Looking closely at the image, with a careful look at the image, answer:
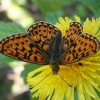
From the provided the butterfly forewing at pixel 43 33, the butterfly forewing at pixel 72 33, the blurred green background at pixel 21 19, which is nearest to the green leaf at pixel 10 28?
the blurred green background at pixel 21 19

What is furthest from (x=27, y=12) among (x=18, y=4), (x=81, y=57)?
(x=81, y=57)

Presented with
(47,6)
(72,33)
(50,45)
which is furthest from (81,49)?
(47,6)

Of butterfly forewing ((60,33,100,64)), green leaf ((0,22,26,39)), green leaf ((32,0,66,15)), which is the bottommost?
butterfly forewing ((60,33,100,64))

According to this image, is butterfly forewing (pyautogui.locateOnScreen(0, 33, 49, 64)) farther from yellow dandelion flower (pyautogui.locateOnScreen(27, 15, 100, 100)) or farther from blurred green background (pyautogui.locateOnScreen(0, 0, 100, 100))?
blurred green background (pyautogui.locateOnScreen(0, 0, 100, 100))

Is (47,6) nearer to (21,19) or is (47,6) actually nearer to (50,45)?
(21,19)

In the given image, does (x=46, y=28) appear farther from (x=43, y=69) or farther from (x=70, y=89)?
(x=70, y=89)

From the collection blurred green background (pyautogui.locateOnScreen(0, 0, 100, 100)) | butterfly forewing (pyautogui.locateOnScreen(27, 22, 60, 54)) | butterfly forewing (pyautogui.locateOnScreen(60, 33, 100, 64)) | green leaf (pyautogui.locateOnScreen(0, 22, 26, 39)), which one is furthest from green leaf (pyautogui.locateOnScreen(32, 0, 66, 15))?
butterfly forewing (pyautogui.locateOnScreen(60, 33, 100, 64))
